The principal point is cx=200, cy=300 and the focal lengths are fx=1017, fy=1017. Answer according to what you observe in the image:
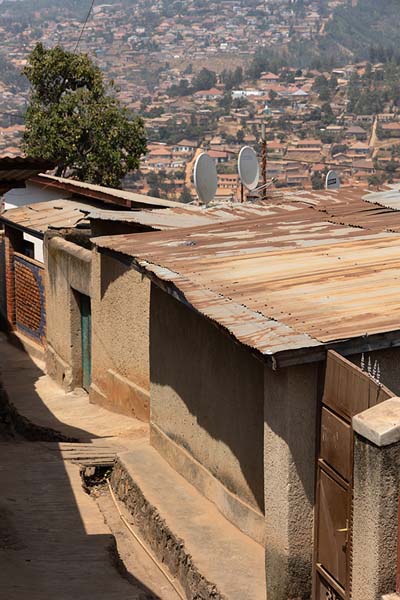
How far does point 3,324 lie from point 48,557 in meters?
10.7

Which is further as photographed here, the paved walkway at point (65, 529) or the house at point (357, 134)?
the house at point (357, 134)

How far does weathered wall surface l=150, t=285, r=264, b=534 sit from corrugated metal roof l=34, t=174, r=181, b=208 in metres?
4.81

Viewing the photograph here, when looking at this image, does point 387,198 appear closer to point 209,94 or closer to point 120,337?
point 120,337

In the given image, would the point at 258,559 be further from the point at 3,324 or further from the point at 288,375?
the point at 3,324

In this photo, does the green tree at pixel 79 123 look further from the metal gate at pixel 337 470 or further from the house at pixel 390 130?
the house at pixel 390 130

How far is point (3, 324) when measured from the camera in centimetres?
1802

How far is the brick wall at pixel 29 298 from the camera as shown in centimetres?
1602

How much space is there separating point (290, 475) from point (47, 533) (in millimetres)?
2933

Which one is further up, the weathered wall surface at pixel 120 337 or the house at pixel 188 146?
the weathered wall surface at pixel 120 337

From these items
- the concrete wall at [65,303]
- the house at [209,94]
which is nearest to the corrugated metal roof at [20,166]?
the concrete wall at [65,303]

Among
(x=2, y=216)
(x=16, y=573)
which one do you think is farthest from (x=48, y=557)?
(x=2, y=216)

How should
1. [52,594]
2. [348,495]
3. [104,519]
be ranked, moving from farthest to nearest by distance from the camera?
[104,519] < [52,594] < [348,495]

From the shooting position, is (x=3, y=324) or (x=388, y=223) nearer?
(x=388, y=223)

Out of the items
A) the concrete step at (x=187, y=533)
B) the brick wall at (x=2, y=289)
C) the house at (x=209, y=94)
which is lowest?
the house at (x=209, y=94)
